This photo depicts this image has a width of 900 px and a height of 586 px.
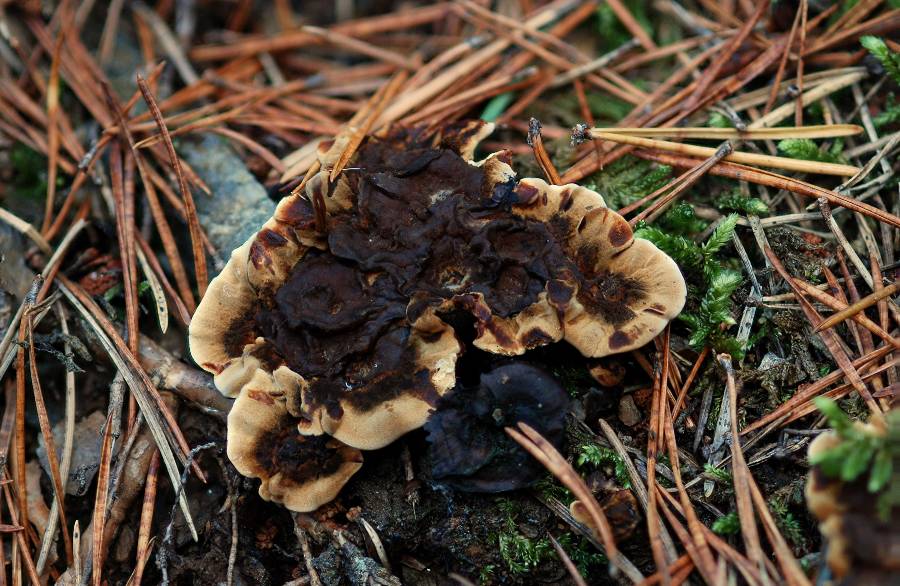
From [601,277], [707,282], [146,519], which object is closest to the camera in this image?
[601,277]

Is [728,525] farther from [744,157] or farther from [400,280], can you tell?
[744,157]

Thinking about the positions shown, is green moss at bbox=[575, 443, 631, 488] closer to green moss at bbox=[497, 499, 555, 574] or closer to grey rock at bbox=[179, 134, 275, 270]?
green moss at bbox=[497, 499, 555, 574]

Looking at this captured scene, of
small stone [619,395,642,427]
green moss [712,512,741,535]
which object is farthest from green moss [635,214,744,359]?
green moss [712,512,741,535]

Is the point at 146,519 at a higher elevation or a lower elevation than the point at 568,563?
lower

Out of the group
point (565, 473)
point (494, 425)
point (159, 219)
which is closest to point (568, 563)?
point (565, 473)

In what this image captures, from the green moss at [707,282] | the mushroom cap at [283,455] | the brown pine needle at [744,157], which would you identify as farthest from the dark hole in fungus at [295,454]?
the brown pine needle at [744,157]

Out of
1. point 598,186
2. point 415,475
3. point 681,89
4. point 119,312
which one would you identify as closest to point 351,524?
point 415,475

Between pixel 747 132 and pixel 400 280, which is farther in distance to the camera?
pixel 747 132
